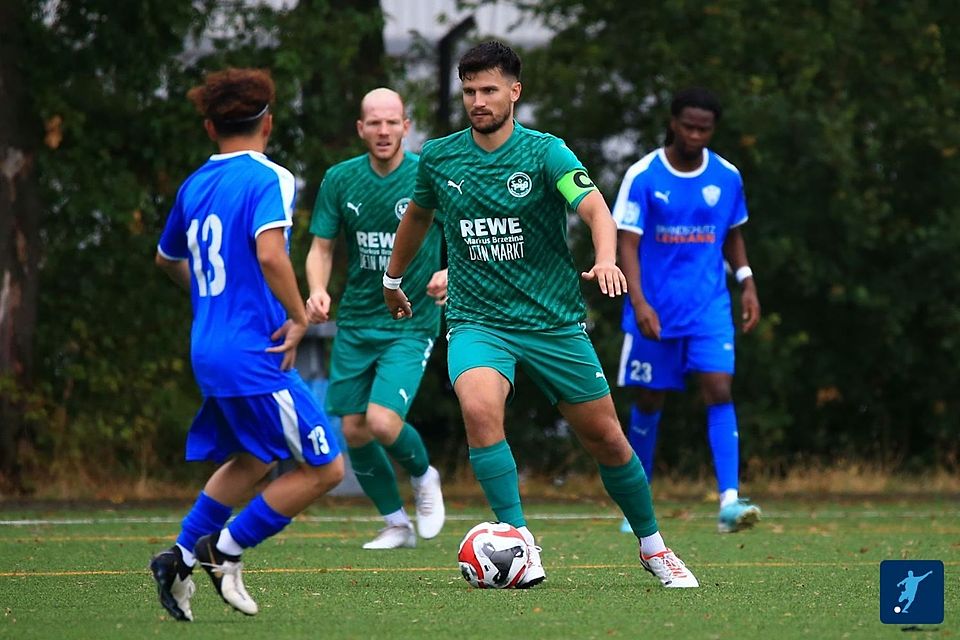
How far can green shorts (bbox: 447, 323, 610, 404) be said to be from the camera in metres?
7.04

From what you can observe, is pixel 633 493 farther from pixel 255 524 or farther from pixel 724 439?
pixel 724 439

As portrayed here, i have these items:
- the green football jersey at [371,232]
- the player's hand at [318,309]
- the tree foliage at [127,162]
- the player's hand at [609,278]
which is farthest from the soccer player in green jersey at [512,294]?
the tree foliage at [127,162]

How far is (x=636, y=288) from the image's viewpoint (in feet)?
35.0

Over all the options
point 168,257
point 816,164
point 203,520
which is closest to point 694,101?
point 816,164

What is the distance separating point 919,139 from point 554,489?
13.9ft

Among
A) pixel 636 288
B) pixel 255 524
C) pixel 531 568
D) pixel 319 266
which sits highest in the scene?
pixel 319 266

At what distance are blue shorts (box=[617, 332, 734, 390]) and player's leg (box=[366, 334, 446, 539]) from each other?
1493mm

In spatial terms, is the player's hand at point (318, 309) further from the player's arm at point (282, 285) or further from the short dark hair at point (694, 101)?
the short dark hair at point (694, 101)

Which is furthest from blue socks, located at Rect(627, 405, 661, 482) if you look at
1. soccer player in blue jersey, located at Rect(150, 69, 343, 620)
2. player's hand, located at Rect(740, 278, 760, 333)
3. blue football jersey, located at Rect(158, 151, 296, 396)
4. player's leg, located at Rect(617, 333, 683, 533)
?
blue football jersey, located at Rect(158, 151, 296, 396)

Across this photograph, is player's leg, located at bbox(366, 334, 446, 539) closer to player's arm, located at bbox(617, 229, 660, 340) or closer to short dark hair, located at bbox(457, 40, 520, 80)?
player's arm, located at bbox(617, 229, 660, 340)

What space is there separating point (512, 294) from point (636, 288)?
11.9 ft

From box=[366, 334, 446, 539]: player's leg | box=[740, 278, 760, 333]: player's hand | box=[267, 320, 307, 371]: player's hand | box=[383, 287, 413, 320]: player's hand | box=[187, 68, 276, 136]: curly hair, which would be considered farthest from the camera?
box=[740, 278, 760, 333]: player's hand

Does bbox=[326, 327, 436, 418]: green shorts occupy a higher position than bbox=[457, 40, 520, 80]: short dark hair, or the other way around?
bbox=[457, 40, 520, 80]: short dark hair

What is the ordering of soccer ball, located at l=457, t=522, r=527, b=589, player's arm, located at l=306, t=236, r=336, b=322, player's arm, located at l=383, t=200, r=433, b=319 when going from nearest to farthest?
soccer ball, located at l=457, t=522, r=527, b=589, player's arm, located at l=383, t=200, r=433, b=319, player's arm, located at l=306, t=236, r=336, b=322
